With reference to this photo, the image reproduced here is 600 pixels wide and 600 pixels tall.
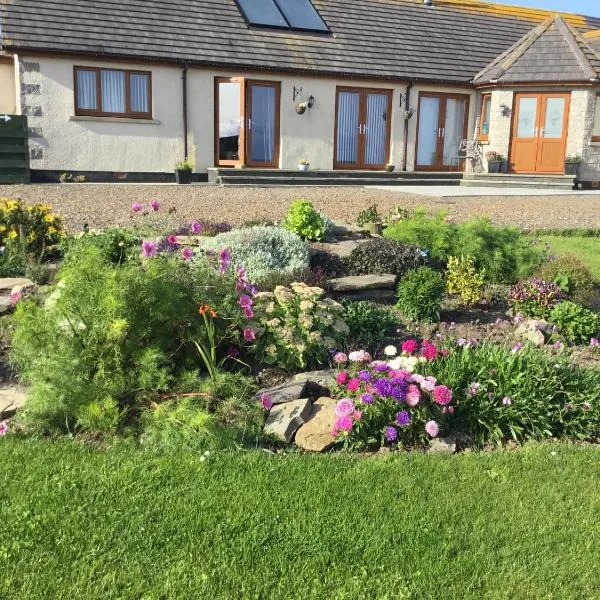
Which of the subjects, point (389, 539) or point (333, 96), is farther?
point (333, 96)

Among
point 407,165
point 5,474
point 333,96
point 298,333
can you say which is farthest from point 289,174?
point 5,474

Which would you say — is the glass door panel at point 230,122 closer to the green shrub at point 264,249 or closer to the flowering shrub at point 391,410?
the green shrub at point 264,249

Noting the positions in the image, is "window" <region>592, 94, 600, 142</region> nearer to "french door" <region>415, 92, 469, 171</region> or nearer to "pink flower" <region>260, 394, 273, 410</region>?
"french door" <region>415, 92, 469, 171</region>

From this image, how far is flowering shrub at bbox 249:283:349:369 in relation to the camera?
491cm

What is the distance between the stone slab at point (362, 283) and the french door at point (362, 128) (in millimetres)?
15686

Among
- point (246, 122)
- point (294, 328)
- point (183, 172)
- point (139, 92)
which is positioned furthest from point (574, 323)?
point (139, 92)

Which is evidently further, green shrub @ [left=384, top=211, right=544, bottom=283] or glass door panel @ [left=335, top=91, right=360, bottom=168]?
glass door panel @ [left=335, top=91, right=360, bottom=168]

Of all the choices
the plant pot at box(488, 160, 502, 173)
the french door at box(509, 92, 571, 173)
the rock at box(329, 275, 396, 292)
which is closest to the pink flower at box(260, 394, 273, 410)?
the rock at box(329, 275, 396, 292)

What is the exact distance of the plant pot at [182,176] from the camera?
61.9 feet

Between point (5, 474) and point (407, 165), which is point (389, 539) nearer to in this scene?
point (5, 474)

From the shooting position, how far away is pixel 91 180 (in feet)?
61.7

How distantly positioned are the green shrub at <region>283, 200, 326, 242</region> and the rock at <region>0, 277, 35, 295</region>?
9.27 feet

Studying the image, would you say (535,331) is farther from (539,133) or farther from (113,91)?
(539,133)

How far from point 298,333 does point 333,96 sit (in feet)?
57.3
